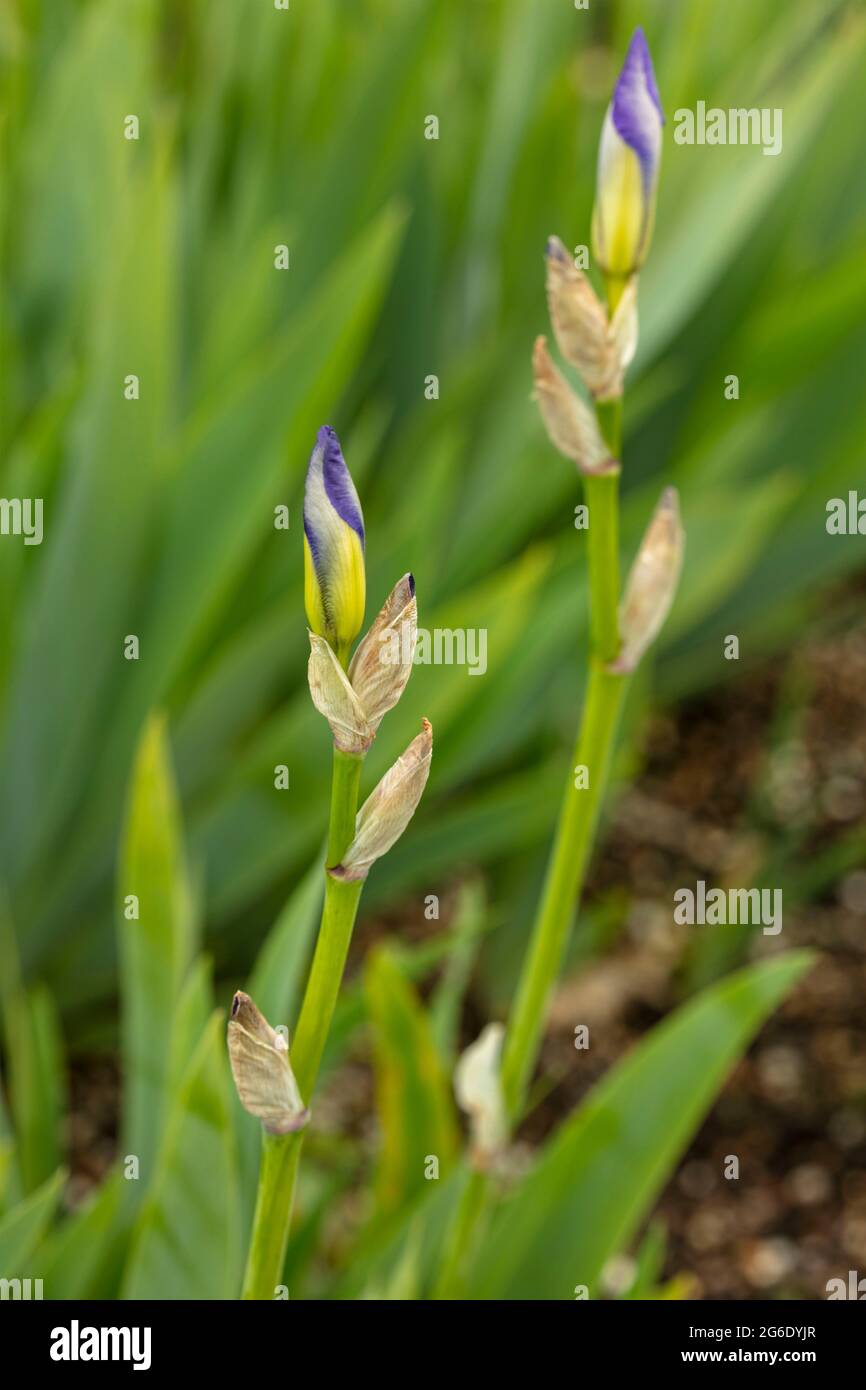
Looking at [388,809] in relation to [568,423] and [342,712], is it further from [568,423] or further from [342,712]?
[568,423]

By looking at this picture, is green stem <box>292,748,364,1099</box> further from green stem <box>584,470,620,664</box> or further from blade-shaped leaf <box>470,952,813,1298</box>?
blade-shaped leaf <box>470,952,813,1298</box>

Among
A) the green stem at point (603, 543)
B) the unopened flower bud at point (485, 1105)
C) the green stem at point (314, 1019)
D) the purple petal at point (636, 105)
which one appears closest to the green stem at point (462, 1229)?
the unopened flower bud at point (485, 1105)

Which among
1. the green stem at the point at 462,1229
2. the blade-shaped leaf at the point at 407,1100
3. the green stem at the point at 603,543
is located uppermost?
the green stem at the point at 603,543

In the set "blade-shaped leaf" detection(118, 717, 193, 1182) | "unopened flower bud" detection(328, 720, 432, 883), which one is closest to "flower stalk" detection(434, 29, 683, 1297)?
"unopened flower bud" detection(328, 720, 432, 883)

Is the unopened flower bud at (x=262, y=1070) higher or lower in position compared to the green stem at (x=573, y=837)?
lower

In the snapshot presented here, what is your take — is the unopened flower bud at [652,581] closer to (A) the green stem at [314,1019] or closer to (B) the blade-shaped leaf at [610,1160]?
(A) the green stem at [314,1019]

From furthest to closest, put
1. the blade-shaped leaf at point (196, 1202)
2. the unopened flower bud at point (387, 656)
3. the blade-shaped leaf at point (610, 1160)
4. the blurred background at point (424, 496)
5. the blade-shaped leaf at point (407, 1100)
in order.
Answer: the blurred background at point (424, 496), the blade-shaped leaf at point (407, 1100), the blade-shaped leaf at point (610, 1160), the blade-shaped leaf at point (196, 1202), the unopened flower bud at point (387, 656)

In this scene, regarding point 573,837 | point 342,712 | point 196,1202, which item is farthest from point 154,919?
point 342,712
